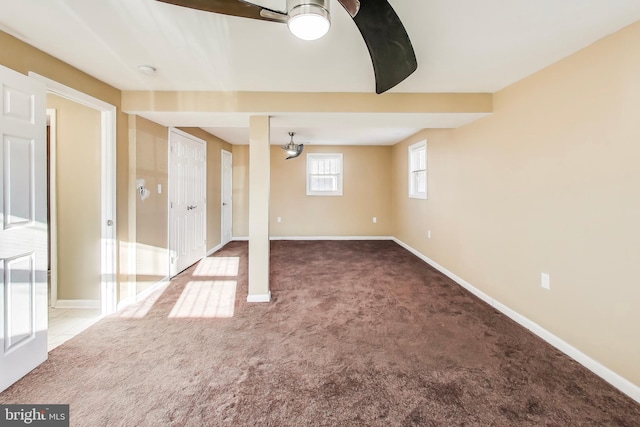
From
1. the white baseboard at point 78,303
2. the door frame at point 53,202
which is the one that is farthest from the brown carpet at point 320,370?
the door frame at point 53,202

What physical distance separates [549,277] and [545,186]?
0.73 m

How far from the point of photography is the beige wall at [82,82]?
5.93 ft

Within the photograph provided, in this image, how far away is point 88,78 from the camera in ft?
7.90

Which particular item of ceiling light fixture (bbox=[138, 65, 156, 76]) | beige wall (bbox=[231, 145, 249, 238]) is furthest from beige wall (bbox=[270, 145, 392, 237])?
ceiling light fixture (bbox=[138, 65, 156, 76])

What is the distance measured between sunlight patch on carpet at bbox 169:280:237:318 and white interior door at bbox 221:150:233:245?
94.3 inches

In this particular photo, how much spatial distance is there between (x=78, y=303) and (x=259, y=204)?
2048 millimetres

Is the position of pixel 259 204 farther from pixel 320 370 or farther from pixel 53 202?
pixel 53 202

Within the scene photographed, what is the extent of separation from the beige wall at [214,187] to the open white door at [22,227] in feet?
9.22

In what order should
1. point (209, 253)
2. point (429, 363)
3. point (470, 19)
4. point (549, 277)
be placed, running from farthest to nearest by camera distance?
point (209, 253) < point (549, 277) < point (429, 363) < point (470, 19)

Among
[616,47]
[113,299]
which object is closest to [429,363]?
[616,47]

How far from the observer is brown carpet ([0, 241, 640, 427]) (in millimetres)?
1533

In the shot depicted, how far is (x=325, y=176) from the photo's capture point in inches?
260

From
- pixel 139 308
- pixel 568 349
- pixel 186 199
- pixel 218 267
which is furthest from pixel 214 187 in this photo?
pixel 568 349

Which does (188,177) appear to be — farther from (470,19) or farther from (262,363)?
(470,19)
